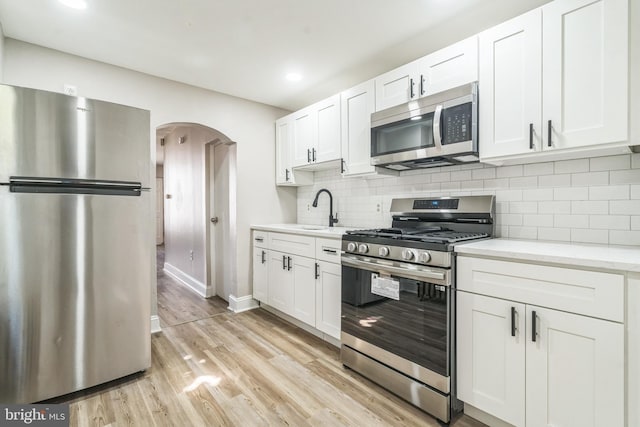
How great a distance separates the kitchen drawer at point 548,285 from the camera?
126cm

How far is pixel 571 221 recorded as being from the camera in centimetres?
184

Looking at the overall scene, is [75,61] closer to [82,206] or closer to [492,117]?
[82,206]

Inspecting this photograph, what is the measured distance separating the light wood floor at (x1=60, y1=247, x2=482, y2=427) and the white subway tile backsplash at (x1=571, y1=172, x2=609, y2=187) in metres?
1.53

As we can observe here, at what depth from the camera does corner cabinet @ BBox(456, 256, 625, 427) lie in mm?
1264

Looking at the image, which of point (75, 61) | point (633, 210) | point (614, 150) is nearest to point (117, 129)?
point (75, 61)

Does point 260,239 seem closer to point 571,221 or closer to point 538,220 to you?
point 538,220

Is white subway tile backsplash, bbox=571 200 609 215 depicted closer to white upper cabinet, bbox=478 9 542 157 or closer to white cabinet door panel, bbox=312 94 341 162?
white upper cabinet, bbox=478 9 542 157

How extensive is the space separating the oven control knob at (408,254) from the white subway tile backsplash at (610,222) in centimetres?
104

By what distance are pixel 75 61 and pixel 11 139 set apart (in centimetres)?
122

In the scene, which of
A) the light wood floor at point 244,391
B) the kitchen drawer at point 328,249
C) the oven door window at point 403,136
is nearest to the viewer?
the light wood floor at point 244,391

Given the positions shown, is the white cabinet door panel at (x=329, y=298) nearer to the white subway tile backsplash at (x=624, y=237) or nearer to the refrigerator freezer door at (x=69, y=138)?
the refrigerator freezer door at (x=69, y=138)

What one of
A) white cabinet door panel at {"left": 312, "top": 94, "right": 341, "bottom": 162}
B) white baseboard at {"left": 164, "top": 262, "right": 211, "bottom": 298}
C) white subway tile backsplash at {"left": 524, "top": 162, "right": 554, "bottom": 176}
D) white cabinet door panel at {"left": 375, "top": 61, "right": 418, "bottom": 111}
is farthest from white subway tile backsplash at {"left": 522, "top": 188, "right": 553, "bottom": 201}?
white baseboard at {"left": 164, "top": 262, "right": 211, "bottom": 298}

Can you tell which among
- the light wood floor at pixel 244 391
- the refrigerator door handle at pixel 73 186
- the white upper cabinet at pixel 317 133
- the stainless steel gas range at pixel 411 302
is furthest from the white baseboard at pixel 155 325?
the white upper cabinet at pixel 317 133

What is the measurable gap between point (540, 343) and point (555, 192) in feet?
3.22
